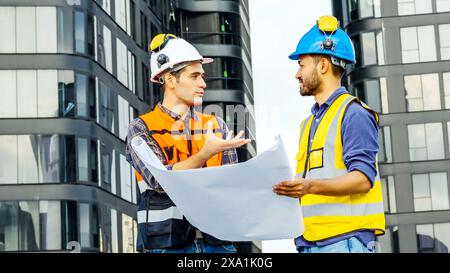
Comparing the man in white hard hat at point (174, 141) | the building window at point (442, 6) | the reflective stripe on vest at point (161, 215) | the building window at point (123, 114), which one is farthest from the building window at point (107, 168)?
the reflective stripe on vest at point (161, 215)

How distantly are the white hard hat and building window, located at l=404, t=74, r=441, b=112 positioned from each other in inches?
2509

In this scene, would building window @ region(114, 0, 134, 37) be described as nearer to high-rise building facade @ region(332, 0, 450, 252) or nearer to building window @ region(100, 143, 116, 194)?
building window @ region(100, 143, 116, 194)

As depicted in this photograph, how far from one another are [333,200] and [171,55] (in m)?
1.44

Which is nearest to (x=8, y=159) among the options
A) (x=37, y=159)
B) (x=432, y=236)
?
(x=37, y=159)

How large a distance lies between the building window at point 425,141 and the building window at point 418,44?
13.5 ft

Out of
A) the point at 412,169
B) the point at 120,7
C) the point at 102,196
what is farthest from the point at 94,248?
the point at 412,169

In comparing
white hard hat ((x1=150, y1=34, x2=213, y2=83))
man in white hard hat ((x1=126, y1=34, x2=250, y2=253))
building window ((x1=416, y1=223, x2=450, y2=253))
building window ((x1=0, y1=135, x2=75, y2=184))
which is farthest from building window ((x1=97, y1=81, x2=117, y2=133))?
man in white hard hat ((x1=126, y1=34, x2=250, y2=253))

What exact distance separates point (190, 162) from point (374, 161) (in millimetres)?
1000

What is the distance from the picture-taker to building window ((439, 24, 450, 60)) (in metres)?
69.9

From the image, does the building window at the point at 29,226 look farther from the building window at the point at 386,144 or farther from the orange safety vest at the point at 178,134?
the orange safety vest at the point at 178,134

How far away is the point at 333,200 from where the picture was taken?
20.1ft

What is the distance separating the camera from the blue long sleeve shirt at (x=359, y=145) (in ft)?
19.4

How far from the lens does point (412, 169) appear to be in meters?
69.0

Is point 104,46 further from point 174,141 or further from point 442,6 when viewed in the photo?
point 174,141
